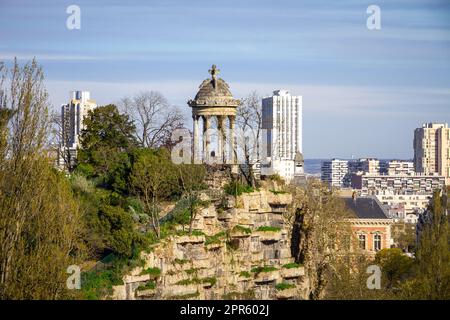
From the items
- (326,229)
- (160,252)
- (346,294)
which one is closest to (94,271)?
(160,252)

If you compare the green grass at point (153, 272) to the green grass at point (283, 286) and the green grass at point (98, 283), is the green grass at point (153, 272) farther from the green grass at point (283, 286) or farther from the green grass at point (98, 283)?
the green grass at point (283, 286)

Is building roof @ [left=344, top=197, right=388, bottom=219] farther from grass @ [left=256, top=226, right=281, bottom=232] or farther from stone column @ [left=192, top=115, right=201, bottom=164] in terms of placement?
grass @ [left=256, top=226, right=281, bottom=232]

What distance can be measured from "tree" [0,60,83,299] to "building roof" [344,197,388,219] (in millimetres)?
57851

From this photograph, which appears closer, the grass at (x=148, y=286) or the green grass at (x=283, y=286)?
the grass at (x=148, y=286)

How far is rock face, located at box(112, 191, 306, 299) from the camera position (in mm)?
38188

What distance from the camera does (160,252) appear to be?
128ft

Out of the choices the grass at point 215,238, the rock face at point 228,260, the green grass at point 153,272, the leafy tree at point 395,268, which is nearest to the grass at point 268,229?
the rock face at point 228,260

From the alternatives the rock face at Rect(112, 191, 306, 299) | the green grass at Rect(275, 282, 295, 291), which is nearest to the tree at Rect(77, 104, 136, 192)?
the rock face at Rect(112, 191, 306, 299)

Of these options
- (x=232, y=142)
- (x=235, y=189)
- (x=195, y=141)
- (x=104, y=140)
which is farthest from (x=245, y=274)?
(x=104, y=140)

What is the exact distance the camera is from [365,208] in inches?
3716

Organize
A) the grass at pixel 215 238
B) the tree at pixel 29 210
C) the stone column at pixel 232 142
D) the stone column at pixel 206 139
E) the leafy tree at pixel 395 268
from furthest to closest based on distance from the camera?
the leafy tree at pixel 395 268 → the stone column at pixel 232 142 → the stone column at pixel 206 139 → the grass at pixel 215 238 → the tree at pixel 29 210

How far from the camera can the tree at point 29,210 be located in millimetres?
33031
